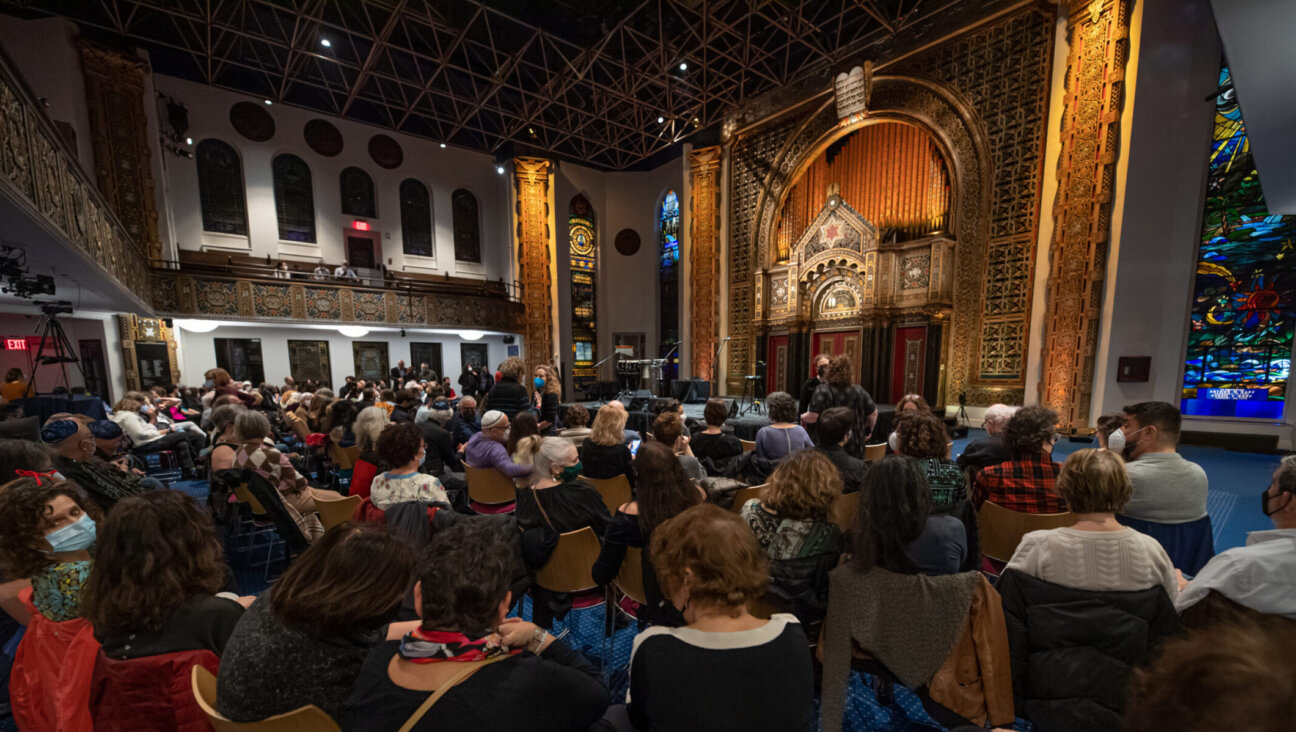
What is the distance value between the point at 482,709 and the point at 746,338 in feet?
32.5

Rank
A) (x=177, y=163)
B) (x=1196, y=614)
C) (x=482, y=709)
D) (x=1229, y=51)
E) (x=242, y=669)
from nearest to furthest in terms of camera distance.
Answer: (x=482, y=709)
(x=242, y=669)
(x=1196, y=614)
(x=1229, y=51)
(x=177, y=163)

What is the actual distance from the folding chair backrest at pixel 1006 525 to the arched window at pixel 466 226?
1336 cm

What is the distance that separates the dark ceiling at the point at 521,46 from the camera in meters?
7.29

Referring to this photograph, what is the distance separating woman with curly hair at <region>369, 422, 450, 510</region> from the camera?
2.14 meters

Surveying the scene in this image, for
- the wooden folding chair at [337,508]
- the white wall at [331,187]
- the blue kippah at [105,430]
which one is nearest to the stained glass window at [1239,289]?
the wooden folding chair at [337,508]

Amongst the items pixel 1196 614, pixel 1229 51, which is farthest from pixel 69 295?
pixel 1229 51

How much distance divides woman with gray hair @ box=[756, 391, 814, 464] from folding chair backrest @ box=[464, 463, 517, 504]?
67.9 inches

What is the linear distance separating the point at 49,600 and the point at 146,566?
51cm

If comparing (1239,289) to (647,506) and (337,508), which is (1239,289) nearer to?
(647,506)

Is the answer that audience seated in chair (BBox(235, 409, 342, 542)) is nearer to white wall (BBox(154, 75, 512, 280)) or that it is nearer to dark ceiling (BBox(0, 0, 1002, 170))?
dark ceiling (BBox(0, 0, 1002, 170))

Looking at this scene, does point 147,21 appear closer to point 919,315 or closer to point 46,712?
point 46,712

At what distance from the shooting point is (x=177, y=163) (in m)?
9.33

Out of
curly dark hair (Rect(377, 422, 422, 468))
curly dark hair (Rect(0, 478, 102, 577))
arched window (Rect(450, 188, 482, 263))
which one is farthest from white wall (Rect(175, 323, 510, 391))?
curly dark hair (Rect(0, 478, 102, 577))

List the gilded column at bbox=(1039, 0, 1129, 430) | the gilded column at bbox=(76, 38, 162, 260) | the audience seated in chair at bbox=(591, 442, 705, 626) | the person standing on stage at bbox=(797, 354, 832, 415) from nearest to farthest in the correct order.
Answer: the audience seated in chair at bbox=(591, 442, 705, 626) < the person standing on stage at bbox=(797, 354, 832, 415) < the gilded column at bbox=(1039, 0, 1129, 430) < the gilded column at bbox=(76, 38, 162, 260)
